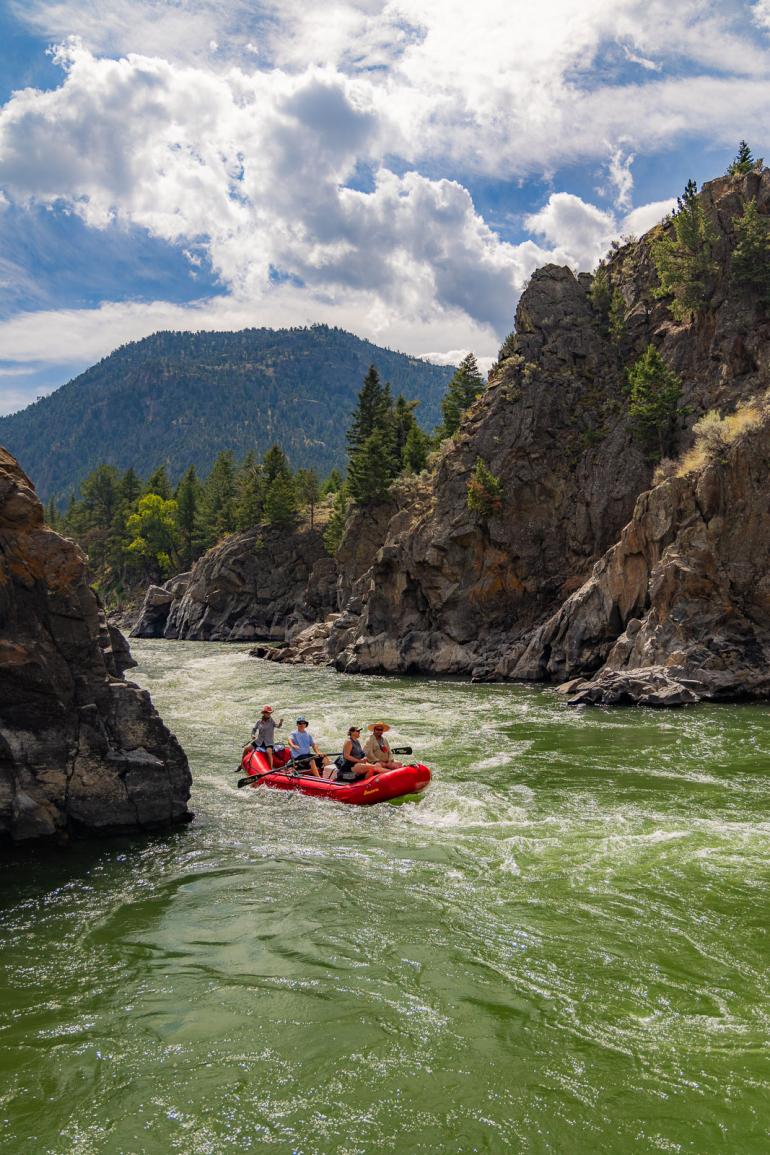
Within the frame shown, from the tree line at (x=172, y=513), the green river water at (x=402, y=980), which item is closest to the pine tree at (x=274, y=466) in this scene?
the tree line at (x=172, y=513)

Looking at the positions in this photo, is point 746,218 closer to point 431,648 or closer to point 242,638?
point 431,648

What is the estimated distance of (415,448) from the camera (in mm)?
57312

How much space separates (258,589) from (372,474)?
20.2 m

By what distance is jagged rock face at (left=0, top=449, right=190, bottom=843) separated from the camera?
11.1m

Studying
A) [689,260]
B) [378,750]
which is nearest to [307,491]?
[689,260]

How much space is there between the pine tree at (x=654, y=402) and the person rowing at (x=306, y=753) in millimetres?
26020

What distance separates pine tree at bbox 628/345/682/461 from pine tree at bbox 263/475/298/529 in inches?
1505

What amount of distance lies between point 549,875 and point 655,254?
134 feet

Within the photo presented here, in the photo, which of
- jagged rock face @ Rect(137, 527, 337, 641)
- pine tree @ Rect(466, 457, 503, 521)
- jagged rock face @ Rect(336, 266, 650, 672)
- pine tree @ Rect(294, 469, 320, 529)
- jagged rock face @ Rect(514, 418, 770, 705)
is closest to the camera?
jagged rock face @ Rect(514, 418, 770, 705)

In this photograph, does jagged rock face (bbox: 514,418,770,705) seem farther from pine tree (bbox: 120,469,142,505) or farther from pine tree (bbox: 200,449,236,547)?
pine tree (bbox: 120,469,142,505)

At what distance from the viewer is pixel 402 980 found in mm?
8039

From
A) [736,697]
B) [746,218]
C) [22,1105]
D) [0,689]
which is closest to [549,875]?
[22,1105]

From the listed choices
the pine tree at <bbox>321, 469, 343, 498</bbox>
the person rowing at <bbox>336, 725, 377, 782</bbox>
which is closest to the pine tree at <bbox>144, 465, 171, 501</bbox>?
the pine tree at <bbox>321, 469, 343, 498</bbox>

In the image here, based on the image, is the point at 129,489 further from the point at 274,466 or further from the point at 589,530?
the point at 589,530
